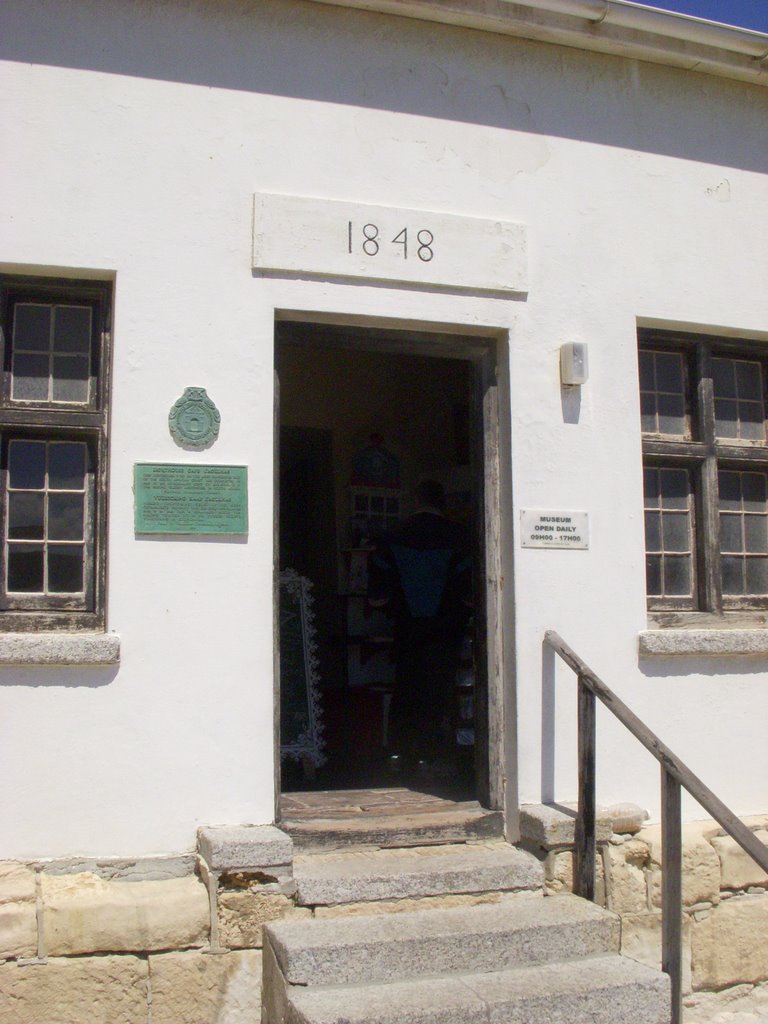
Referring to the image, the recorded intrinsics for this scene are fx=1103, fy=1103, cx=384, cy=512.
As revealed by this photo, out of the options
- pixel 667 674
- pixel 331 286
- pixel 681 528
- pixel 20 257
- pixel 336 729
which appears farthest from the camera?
pixel 336 729

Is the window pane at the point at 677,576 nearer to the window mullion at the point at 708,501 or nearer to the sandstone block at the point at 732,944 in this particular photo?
the window mullion at the point at 708,501

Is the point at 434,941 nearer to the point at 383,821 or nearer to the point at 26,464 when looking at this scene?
the point at 383,821

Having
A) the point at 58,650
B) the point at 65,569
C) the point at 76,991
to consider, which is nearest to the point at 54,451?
the point at 65,569

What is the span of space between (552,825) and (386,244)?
2812 mm

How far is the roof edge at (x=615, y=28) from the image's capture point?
5469 millimetres

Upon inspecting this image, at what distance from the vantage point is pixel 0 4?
4.88m

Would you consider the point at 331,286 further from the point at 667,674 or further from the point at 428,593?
the point at 667,674

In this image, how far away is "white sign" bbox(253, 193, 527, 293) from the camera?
511cm

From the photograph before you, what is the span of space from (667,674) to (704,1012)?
→ 1.61m

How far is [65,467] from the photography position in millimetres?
4918

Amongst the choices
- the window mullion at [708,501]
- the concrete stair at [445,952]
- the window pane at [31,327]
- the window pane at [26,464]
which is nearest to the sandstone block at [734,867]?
the concrete stair at [445,952]

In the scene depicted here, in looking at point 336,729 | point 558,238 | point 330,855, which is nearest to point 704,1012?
point 330,855

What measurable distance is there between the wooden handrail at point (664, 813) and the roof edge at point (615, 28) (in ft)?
10.1

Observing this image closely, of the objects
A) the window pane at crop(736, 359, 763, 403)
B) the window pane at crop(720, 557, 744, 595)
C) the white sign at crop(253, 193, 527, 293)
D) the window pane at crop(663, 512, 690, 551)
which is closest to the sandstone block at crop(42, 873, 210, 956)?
the white sign at crop(253, 193, 527, 293)
